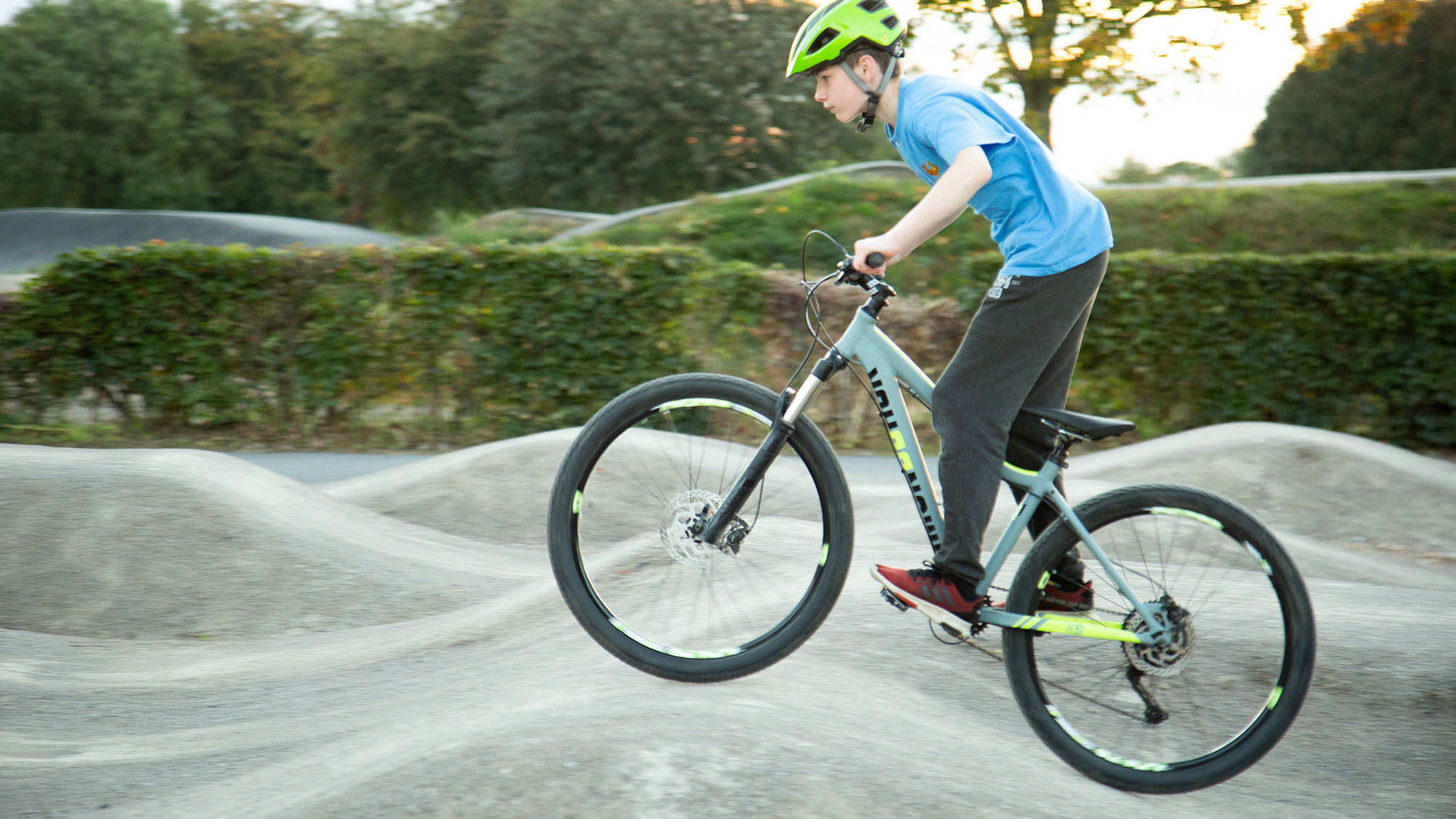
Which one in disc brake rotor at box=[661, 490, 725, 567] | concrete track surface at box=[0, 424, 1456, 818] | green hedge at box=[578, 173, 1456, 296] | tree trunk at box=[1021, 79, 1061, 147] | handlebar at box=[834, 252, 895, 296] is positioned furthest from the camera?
tree trunk at box=[1021, 79, 1061, 147]

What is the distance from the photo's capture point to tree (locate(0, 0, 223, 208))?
1577 inches

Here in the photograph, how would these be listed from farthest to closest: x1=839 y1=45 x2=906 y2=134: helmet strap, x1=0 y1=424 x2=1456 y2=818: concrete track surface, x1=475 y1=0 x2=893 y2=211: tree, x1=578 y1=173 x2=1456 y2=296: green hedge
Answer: x1=475 y1=0 x2=893 y2=211: tree
x1=578 y1=173 x2=1456 y2=296: green hedge
x1=839 y1=45 x2=906 y2=134: helmet strap
x1=0 y1=424 x2=1456 y2=818: concrete track surface

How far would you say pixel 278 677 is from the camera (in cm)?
410

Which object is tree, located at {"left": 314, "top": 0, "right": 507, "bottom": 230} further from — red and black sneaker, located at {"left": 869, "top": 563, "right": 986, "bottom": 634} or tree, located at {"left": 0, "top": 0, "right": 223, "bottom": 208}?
red and black sneaker, located at {"left": 869, "top": 563, "right": 986, "bottom": 634}

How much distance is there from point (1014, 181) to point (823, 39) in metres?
0.70

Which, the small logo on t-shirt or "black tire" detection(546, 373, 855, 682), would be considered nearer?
the small logo on t-shirt

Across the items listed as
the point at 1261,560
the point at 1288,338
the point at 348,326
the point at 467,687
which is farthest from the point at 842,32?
the point at 1288,338

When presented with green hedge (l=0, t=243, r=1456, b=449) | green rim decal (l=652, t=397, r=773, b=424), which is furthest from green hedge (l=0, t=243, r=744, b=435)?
green rim decal (l=652, t=397, r=773, b=424)

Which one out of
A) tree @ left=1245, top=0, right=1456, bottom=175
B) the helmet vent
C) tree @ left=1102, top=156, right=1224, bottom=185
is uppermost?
tree @ left=1245, top=0, right=1456, bottom=175

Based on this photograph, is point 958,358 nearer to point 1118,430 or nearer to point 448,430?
point 1118,430

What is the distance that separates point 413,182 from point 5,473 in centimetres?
2898

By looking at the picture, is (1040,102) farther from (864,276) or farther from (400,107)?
(400,107)

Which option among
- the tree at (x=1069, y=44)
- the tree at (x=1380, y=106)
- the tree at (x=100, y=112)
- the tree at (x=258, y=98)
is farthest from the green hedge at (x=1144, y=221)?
the tree at (x=100, y=112)

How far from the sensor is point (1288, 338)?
30.6 feet
